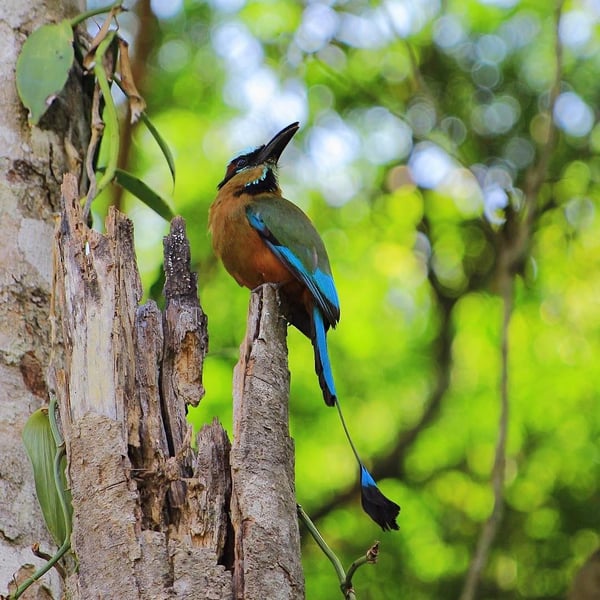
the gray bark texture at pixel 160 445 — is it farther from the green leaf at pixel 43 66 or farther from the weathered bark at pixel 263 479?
the green leaf at pixel 43 66

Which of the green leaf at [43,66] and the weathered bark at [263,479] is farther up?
the green leaf at [43,66]

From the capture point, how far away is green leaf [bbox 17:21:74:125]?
3723 millimetres

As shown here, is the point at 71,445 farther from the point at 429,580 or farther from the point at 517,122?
the point at 517,122

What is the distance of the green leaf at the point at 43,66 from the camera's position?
3.72 metres

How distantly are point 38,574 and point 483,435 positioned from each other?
5.64m

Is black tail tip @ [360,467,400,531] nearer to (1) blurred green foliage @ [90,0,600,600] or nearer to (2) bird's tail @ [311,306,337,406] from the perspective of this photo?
(2) bird's tail @ [311,306,337,406]

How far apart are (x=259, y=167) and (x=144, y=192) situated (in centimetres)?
124

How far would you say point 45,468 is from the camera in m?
2.96

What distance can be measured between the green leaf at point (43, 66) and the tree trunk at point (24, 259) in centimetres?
6

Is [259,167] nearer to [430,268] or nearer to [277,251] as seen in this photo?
[277,251]

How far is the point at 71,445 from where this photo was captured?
8.79 feet

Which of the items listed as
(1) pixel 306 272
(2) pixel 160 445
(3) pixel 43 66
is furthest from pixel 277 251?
(2) pixel 160 445

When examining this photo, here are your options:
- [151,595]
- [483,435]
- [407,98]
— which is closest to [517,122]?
[407,98]

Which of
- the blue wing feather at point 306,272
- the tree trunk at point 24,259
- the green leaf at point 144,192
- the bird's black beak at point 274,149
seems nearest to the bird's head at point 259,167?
the bird's black beak at point 274,149
